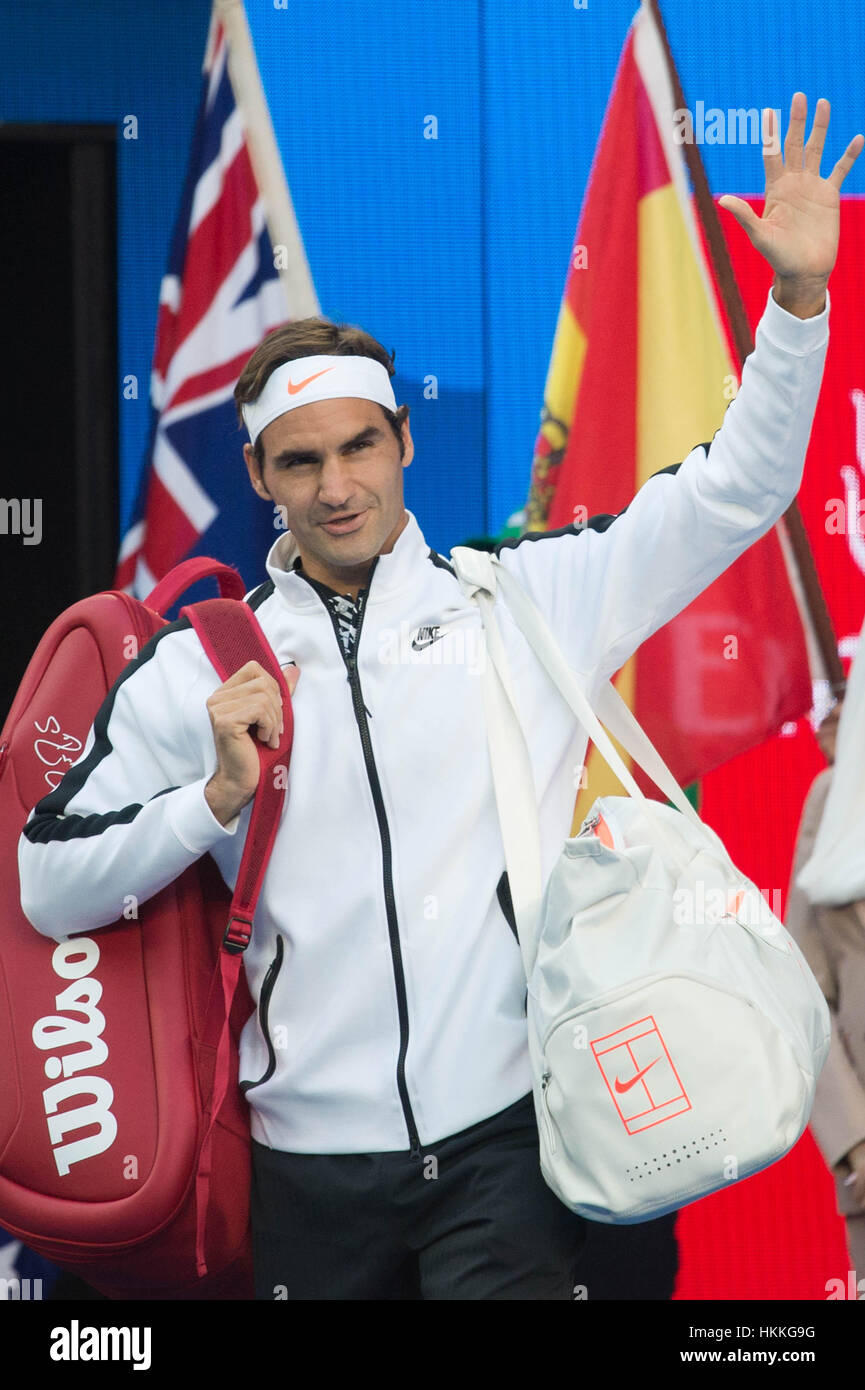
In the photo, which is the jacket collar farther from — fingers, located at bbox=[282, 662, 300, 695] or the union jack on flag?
the union jack on flag

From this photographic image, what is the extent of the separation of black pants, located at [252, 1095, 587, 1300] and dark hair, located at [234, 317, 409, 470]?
37.8 inches

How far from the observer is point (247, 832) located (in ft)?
6.64

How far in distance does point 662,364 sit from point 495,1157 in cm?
168

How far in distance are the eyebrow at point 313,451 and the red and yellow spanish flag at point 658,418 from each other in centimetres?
89

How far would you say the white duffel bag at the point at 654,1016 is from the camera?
1.75 meters

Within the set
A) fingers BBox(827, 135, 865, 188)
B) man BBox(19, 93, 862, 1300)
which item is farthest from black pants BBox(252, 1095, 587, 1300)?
fingers BBox(827, 135, 865, 188)

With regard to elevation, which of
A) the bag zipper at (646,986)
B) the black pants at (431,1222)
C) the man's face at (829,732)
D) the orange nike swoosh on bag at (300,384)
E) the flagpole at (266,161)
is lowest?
the black pants at (431,1222)

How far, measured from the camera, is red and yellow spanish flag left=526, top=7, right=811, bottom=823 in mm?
2984

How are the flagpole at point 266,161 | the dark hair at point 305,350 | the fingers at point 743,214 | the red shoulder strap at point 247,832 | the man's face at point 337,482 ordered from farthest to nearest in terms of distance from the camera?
the flagpole at point 266,161, the dark hair at point 305,350, the man's face at point 337,482, the red shoulder strap at point 247,832, the fingers at point 743,214

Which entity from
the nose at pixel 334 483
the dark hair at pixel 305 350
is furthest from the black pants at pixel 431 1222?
the dark hair at pixel 305 350

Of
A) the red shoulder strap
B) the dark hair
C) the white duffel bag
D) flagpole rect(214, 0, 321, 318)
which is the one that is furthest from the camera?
flagpole rect(214, 0, 321, 318)

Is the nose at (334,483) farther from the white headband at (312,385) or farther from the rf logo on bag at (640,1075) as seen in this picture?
the rf logo on bag at (640,1075)

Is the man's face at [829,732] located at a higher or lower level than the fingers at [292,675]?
lower
